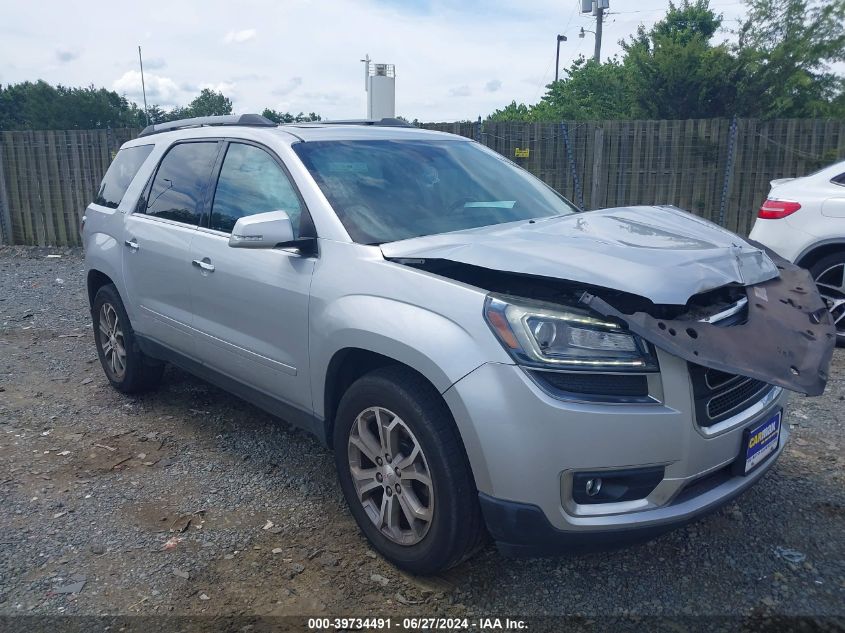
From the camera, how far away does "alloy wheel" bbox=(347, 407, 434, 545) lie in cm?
274

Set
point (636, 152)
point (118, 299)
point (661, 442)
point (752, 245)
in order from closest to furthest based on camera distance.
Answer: point (661, 442) → point (752, 245) → point (118, 299) → point (636, 152)

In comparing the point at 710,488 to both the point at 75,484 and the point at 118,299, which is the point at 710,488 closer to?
the point at 75,484

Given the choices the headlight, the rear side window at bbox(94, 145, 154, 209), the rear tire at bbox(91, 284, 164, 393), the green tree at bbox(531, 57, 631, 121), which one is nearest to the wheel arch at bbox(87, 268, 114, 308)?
the rear tire at bbox(91, 284, 164, 393)

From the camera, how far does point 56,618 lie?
2727 mm

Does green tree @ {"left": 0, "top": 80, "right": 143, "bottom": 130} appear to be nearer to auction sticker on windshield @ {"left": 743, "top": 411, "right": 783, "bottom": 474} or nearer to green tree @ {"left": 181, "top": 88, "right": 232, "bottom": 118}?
green tree @ {"left": 181, "top": 88, "right": 232, "bottom": 118}

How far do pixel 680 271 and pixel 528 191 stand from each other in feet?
5.54

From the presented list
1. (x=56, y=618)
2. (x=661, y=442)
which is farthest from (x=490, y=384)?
(x=56, y=618)

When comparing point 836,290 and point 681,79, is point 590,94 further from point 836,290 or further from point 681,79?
point 836,290

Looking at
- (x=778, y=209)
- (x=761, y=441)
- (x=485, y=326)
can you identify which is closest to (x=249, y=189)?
(x=485, y=326)

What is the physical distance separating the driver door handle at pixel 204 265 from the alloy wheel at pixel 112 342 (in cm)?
134

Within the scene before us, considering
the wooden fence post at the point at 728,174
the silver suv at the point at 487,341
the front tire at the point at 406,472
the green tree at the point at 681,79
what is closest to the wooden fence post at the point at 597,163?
the wooden fence post at the point at 728,174

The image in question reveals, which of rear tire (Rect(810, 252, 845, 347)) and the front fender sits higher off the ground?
the front fender

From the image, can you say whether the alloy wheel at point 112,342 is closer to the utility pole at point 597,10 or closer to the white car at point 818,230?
the white car at point 818,230

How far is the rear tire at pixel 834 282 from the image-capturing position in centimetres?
562
